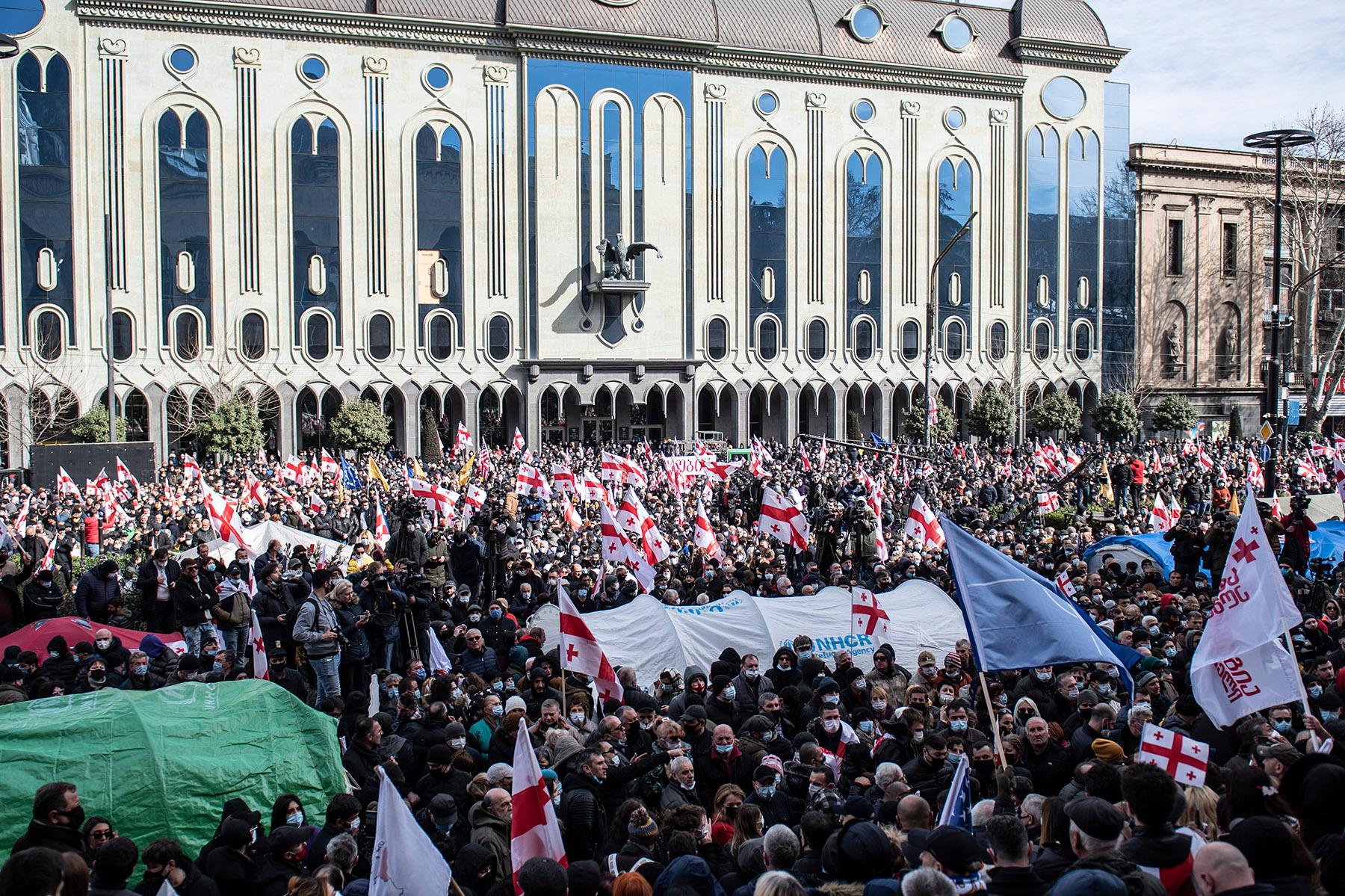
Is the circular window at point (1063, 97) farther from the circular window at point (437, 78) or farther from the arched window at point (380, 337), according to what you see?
the arched window at point (380, 337)

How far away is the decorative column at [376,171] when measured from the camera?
50125 millimetres

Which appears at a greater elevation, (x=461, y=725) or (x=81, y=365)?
(x=81, y=365)

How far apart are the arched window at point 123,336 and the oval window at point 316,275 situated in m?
7.07

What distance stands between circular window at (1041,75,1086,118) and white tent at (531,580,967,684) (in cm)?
5115

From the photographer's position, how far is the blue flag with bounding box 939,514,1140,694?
8406 mm

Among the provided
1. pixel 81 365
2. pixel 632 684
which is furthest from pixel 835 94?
pixel 632 684

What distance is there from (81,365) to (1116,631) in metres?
43.9

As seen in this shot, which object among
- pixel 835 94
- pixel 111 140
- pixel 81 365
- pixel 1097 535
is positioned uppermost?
pixel 835 94

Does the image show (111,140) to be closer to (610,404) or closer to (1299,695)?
(610,404)

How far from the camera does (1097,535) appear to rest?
927 inches

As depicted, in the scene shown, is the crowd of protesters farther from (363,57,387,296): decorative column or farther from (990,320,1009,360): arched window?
(990,320,1009,360): arched window

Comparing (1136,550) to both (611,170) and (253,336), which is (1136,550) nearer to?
(611,170)

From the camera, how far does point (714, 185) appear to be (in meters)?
54.6

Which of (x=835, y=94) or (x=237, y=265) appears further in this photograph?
(x=835, y=94)
